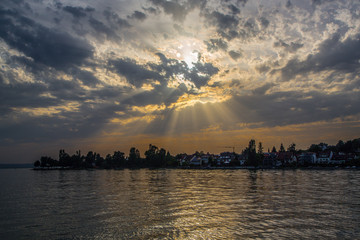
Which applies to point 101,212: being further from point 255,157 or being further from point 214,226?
point 255,157

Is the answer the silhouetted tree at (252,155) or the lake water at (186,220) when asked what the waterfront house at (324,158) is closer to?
the silhouetted tree at (252,155)

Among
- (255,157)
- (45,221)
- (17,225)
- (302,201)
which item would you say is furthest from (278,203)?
(255,157)

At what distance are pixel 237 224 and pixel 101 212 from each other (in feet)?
50.9

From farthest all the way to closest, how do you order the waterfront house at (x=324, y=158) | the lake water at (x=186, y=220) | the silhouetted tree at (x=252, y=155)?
the waterfront house at (x=324, y=158) → the silhouetted tree at (x=252, y=155) → the lake water at (x=186, y=220)

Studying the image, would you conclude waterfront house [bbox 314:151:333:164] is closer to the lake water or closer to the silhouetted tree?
the silhouetted tree

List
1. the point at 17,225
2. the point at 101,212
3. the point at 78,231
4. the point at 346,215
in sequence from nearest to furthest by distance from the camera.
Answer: the point at 78,231
the point at 17,225
the point at 346,215
the point at 101,212

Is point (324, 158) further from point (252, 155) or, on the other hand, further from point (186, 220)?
point (186, 220)

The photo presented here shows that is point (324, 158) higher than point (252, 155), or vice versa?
point (252, 155)

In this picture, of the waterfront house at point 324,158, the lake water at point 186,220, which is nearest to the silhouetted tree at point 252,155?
the waterfront house at point 324,158

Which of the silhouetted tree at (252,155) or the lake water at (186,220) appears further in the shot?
the silhouetted tree at (252,155)

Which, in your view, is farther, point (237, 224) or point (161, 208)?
point (161, 208)

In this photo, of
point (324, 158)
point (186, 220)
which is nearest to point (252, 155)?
point (324, 158)

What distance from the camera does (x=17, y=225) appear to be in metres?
22.7

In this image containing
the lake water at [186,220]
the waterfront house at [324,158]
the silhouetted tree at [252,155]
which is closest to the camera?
the lake water at [186,220]
